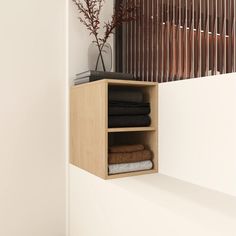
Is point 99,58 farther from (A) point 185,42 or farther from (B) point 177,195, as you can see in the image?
(B) point 177,195

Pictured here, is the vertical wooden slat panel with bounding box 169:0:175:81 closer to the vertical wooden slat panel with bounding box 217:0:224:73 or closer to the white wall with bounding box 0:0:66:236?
the vertical wooden slat panel with bounding box 217:0:224:73

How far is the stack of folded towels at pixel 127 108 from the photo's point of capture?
4.33ft

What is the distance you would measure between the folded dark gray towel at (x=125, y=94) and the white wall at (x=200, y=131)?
0.12 meters

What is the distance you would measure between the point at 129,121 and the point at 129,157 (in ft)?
0.60

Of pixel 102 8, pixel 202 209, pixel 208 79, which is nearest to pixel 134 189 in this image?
pixel 202 209

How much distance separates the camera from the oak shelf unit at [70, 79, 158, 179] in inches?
49.3

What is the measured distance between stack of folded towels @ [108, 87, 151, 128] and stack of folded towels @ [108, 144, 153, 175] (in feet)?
0.40

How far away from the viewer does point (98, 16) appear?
67.6 inches

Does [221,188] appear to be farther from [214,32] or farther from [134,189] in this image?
[214,32]

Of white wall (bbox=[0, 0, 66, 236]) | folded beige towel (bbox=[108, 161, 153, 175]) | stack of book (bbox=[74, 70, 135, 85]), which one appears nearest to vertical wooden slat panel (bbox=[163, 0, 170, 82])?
stack of book (bbox=[74, 70, 135, 85])

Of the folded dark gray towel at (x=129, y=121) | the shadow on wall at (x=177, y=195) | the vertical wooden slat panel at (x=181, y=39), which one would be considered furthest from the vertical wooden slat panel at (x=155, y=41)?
the shadow on wall at (x=177, y=195)

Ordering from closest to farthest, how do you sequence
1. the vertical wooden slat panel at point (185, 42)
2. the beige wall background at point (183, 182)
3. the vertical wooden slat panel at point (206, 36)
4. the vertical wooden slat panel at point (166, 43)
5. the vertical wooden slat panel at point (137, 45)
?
the beige wall background at point (183, 182)
the vertical wooden slat panel at point (206, 36)
the vertical wooden slat panel at point (185, 42)
the vertical wooden slat panel at point (166, 43)
the vertical wooden slat panel at point (137, 45)

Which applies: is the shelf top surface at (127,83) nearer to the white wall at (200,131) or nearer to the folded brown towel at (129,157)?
the white wall at (200,131)

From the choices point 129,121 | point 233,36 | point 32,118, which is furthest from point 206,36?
point 32,118
